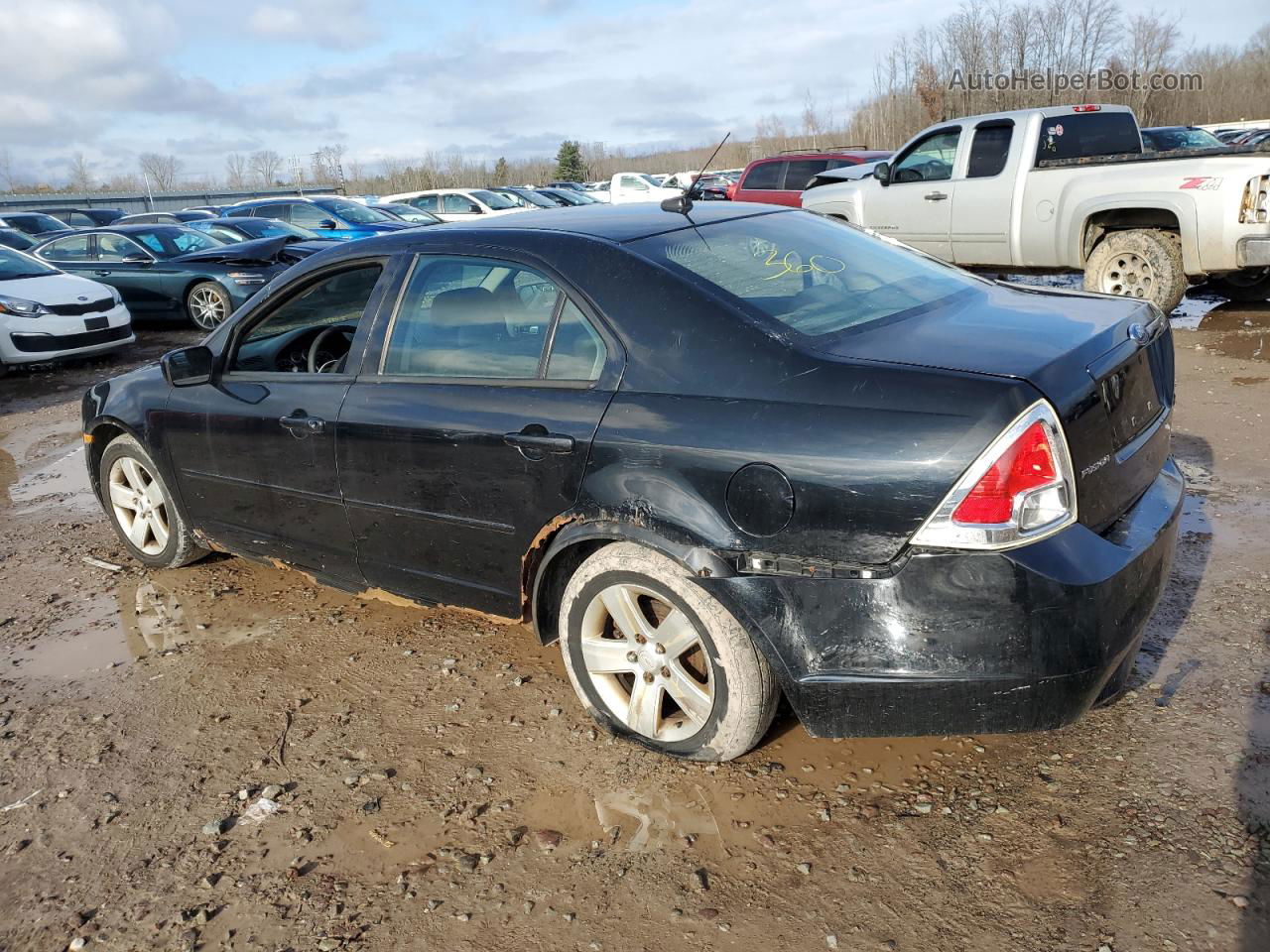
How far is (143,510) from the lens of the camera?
15.7ft

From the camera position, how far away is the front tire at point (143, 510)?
4.61 metres

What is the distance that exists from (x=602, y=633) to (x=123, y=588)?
9.63 feet

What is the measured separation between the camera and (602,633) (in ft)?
10.0

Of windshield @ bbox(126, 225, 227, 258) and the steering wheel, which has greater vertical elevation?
windshield @ bbox(126, 225, 227, 258)

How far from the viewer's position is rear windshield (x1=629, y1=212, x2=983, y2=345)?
2883mm

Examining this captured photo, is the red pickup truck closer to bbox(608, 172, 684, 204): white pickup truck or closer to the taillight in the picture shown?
bbox(608, 172, 684, 204): white pickup truck

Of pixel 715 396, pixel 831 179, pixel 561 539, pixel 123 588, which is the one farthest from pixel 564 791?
pixel 831 179

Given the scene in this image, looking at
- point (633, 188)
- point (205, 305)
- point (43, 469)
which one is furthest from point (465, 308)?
point (633, 188)

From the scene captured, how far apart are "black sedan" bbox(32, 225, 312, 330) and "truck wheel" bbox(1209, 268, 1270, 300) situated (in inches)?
421

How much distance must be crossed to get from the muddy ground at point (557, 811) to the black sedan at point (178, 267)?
30.4ft

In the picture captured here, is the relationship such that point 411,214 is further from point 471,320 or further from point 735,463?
point 735,463

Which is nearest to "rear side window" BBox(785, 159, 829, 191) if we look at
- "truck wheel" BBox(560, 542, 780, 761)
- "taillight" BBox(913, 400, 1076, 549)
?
"truck wheel" BBox(560, 542, 780, 761)

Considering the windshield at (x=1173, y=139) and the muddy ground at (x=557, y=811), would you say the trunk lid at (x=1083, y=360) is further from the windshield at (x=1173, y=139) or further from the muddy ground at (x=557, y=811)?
the windshield at (x=1173, y=139)

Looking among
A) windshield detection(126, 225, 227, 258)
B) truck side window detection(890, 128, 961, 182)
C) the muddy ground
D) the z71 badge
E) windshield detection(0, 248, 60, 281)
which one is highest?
truck side window detection(890, 128, 961, 182)
